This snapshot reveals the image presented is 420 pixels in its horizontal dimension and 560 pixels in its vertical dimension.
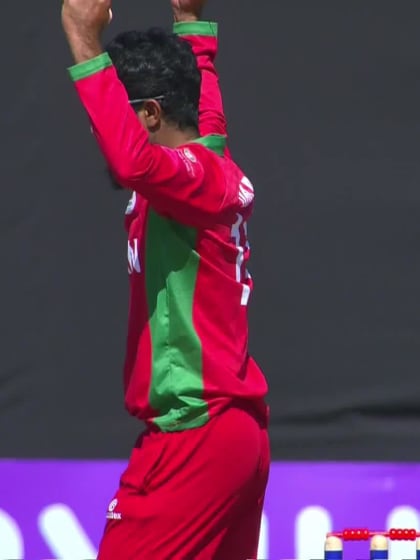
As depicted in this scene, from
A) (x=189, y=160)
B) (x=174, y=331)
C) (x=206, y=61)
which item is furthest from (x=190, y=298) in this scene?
(x=206, y=61)

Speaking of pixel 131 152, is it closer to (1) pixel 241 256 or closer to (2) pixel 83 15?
(2) pixel 83 15

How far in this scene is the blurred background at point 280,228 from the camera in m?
5.13

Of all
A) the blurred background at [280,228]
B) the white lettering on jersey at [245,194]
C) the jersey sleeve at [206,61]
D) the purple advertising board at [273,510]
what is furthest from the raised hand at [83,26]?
the purple advertising board at [273,510]

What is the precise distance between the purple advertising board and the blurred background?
0.15 m

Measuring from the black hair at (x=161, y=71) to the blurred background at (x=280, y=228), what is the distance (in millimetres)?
1868

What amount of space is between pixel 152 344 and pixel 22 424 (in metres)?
2.01

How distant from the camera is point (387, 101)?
5172mm

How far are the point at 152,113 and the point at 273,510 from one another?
213cm

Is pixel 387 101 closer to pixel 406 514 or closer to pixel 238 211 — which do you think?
pixel 406 514

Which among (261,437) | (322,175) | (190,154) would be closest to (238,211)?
(190,154)

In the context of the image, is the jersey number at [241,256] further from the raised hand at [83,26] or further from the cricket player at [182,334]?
the raised hand at [83,26]

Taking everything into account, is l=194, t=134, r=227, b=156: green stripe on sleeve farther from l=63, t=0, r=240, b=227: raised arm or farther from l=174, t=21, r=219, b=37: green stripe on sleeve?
l=174, t=21, r=219, b=37: green stripe on sleeve

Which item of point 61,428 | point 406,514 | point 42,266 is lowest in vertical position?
point 406,514

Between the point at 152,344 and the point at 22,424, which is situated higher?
the point at 152,344
